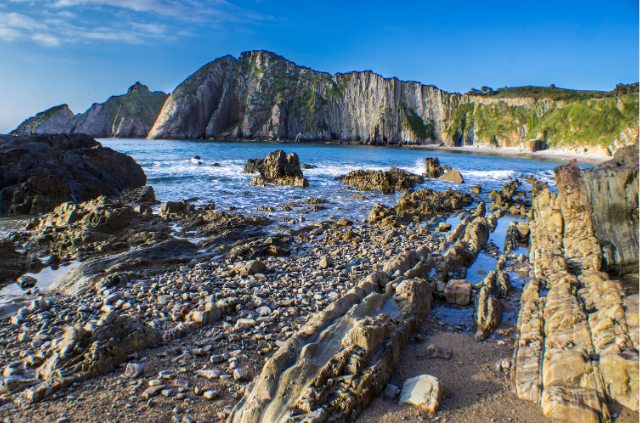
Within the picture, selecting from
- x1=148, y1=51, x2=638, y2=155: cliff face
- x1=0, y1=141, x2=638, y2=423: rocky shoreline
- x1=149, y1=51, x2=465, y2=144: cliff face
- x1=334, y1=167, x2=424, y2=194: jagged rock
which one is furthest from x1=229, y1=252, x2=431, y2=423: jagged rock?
x1=149, y1=51, x2=465, y2=144: cliff face

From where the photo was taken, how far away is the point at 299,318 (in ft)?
21.8

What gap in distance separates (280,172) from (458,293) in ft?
78.6

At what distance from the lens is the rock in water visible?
91.2 ft

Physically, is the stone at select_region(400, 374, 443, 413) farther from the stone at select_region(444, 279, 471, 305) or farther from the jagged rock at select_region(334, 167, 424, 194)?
the jagged rock at select_region(334, 167, 424, 194)

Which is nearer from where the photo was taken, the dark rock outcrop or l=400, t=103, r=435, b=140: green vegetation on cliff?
the dark rock outcrop

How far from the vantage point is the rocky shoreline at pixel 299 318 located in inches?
161

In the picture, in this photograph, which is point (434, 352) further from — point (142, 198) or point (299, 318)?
point (142, 198)

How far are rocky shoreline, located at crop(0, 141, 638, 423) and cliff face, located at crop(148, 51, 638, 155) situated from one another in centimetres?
10838

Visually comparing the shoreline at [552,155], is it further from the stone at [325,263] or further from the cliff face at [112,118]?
the cliff face at [112,118]

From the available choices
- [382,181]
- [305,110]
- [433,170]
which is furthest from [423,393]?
[305,110]

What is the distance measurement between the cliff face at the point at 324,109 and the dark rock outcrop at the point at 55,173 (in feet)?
358

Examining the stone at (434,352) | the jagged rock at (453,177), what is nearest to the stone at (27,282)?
the stone at (434,352)

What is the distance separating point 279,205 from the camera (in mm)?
19453

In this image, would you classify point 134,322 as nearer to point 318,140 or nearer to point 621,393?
point 621,393
